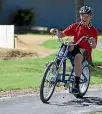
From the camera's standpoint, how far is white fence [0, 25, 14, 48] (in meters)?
19.3

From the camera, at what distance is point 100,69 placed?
13.4 metres

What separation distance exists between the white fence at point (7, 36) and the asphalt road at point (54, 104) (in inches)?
404

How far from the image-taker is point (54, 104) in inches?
325

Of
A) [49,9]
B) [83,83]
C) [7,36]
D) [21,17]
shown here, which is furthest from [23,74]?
[49,9]

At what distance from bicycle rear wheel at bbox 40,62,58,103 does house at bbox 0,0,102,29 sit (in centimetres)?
2492

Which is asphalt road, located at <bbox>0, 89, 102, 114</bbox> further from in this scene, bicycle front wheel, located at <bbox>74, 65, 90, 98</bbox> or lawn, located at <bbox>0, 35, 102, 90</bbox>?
lawn, located at <bbox>0, 35, 102, 90</bbox>

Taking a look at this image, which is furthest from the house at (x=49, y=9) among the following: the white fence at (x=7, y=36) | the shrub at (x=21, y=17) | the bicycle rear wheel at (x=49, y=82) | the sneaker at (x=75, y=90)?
the bicycle rear wheel at (x=49, y=82)

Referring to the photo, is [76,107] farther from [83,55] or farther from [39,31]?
[39,31]

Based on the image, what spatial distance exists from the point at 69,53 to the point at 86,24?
23.3 inches

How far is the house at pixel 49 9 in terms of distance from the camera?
109ft

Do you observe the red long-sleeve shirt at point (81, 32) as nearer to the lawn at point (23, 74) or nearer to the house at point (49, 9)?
the lawn at point (23, 74)

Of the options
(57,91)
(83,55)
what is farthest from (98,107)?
(57,91)

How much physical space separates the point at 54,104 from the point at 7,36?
37.8 ft

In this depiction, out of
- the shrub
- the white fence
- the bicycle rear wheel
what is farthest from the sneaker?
A: the shrub
